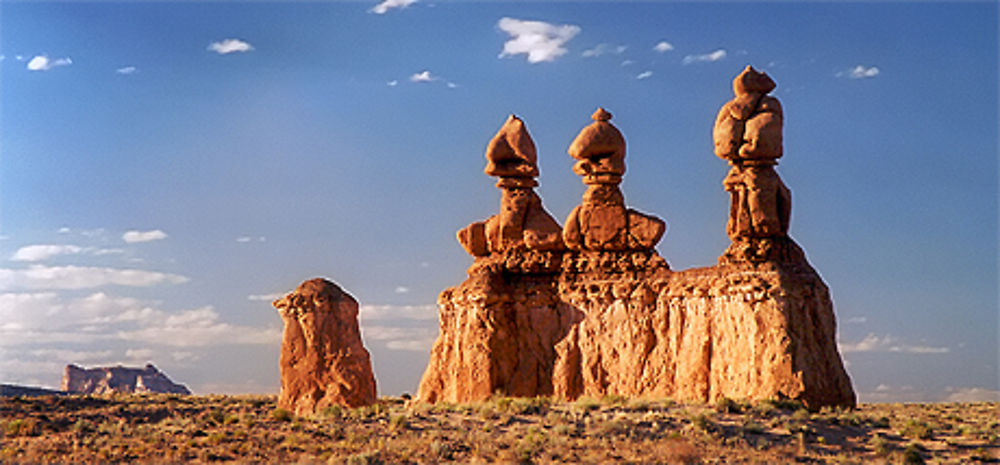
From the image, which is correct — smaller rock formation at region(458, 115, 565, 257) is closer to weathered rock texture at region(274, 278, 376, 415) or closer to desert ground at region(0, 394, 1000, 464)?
weathered rock texture at region(274, 278, 376, 415)

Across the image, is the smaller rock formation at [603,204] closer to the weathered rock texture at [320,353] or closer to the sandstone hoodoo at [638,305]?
the sandstone hoodoo at [638,305]

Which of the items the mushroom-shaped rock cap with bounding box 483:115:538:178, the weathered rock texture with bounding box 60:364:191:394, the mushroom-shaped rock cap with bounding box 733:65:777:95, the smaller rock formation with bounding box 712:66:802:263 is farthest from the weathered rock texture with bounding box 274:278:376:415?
the weathered rock texture with bounding box 60:364:191:394

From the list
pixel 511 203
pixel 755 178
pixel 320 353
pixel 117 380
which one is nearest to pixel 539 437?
pixel 755 178

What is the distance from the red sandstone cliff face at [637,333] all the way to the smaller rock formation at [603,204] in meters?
0.58

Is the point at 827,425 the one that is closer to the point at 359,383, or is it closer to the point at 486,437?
the point at 486,437

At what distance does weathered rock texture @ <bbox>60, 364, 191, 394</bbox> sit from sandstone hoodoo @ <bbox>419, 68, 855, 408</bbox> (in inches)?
→ 3345

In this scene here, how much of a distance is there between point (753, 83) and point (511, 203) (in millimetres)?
11163

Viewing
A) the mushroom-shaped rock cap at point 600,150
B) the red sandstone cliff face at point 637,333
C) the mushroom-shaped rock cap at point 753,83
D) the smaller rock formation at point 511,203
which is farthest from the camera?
the smaller rock formation at point 511,203

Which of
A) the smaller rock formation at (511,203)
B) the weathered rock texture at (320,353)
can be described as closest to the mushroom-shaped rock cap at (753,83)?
the smaller rock formation at (511,203)

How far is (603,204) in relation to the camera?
45656 millimetres

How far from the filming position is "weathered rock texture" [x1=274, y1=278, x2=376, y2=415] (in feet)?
146

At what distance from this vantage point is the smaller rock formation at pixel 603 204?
4491cm

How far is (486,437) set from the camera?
33406 mm

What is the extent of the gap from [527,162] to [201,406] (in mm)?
25144
